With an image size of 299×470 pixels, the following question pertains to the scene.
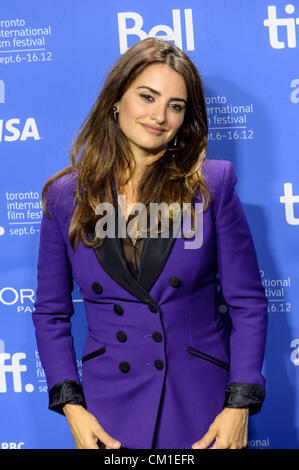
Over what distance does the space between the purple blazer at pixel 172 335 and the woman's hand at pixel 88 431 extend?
3 centimetres

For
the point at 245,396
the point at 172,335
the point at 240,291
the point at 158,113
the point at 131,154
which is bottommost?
the point at 245,396

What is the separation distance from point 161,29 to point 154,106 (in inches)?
25.3

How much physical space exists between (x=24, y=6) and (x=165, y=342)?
54.5 inches

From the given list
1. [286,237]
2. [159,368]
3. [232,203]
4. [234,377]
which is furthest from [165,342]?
[286,237]

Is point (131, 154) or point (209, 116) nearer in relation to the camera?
point (131, 154)

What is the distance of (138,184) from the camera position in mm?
1869

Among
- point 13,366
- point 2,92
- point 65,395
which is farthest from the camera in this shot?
point 13,366

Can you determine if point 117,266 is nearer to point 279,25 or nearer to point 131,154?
point 131,154

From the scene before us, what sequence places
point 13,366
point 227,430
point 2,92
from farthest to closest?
point 13,366 < point 2,92 < point 227,430

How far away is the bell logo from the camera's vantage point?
2242 millimetres

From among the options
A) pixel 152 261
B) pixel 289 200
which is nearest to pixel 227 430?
pixel 152 261

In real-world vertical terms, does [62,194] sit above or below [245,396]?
above
